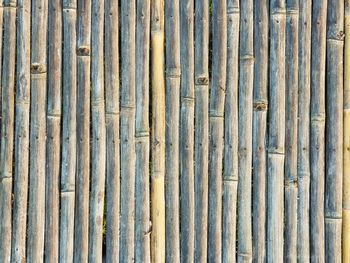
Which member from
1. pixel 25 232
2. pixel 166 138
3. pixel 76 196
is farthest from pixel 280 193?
pixel 25 232

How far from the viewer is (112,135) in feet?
5.27

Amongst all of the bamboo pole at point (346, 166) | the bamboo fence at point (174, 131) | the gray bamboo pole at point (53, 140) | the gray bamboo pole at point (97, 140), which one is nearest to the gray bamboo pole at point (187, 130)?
the bamboo fence at point (174, 131)

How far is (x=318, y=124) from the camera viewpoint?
5.42ft

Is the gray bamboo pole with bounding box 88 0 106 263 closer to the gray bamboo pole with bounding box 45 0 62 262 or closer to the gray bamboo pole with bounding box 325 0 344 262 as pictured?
the gray bamboo pole with bounding box 45 0 62 262

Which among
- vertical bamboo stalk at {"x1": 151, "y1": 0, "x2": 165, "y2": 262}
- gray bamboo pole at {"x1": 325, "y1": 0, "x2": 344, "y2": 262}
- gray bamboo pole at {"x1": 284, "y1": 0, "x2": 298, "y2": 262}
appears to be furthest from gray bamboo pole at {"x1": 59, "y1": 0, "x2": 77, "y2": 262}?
gray bamboo pole at {"x1": 325, "y1": 0, "x2": 344, "y2": 262}

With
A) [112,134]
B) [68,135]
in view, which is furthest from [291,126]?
[68,135]

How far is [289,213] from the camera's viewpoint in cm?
164

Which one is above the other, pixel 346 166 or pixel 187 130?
pixel 187 130

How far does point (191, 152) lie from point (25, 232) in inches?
22.1

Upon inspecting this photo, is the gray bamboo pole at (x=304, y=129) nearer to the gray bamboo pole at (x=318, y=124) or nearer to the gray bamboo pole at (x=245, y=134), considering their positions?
the gray bamboo pole at (x=318, y=124)

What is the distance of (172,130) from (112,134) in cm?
19

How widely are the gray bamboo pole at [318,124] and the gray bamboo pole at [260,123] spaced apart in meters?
0.15

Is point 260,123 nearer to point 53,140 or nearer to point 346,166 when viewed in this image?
Result: point 346,166

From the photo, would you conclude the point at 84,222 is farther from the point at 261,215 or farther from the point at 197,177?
the point at 261,215
